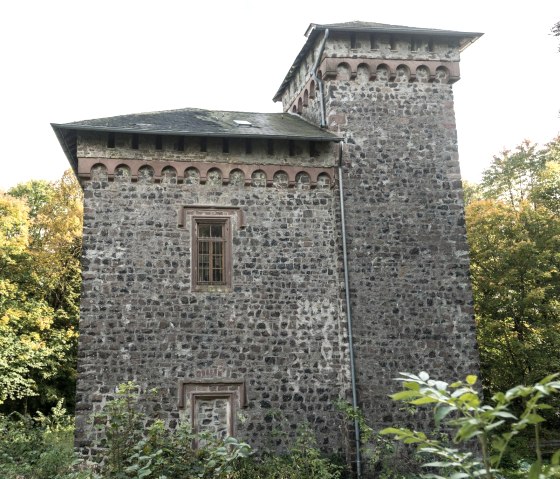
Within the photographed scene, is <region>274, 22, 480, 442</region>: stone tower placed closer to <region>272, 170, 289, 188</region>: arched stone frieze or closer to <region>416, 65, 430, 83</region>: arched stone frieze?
<region>416, 65, 430, 83</region>: arched stone frieze

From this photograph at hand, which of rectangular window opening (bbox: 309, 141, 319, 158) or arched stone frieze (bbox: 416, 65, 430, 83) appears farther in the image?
arched stone frieze (bbox: 416, 65, 430, 83)

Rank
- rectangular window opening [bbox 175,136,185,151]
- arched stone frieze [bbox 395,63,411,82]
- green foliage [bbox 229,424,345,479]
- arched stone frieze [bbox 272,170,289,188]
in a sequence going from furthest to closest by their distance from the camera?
arched stone frieze [bbox 395,63,411,82] < arched stone frieze [bbox 272,170,289,188] < rectangular window opening [bbox 175,136,185,151] < green foliage [bbox 229,424,345,479]

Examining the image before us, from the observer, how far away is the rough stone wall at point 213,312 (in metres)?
12.3

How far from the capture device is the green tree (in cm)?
1938

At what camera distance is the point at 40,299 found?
25406mm

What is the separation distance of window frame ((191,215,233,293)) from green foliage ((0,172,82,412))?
1226 cm

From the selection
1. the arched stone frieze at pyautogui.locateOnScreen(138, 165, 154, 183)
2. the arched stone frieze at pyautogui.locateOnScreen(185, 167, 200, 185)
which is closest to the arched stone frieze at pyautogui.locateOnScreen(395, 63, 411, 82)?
the arched stone frieze at pyautogui.locateOnScreen(185, 167, 200, 185)

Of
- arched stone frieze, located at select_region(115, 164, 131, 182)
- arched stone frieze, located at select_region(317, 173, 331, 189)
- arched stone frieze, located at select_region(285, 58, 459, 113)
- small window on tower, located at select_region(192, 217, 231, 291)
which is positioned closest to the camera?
small window on tower, located at select_region(192, 217, 231, 291)

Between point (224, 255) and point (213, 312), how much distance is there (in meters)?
1.27

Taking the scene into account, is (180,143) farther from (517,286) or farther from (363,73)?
(517,286)

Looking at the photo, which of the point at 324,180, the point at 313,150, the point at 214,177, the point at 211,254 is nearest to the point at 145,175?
the point at 214,177

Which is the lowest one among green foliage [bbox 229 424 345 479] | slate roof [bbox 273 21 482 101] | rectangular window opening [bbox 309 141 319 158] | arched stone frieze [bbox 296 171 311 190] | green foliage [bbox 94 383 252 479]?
green foliage [bbox 229 424 345 479]

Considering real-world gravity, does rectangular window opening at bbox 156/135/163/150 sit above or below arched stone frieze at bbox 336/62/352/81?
below

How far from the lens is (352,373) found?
42.0 feet
